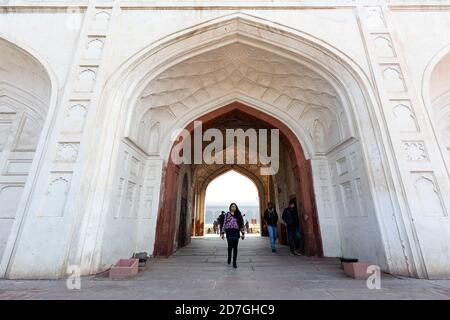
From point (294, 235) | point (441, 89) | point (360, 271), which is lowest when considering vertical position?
point (360, 271)

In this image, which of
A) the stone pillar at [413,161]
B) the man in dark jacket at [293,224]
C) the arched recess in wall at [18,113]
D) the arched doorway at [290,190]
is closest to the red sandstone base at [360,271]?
the stone pillar at [413,161]

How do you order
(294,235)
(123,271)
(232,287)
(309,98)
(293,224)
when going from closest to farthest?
(232,287)
(123,271)
(309,98)
(293,224)
(294,235)

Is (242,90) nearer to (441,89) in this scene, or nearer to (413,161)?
(413,161)

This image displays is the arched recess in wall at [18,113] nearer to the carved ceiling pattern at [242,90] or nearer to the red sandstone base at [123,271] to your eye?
the carved ceiling pattern at [242,90]

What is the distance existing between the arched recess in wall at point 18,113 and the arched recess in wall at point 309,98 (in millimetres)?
1340

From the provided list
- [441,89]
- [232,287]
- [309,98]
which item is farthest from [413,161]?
[232,287]

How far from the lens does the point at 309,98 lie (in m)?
5.87

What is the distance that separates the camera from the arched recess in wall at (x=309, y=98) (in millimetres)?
3869

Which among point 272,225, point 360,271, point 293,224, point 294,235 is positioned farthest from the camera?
point 272,225

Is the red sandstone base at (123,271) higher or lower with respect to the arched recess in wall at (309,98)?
lower

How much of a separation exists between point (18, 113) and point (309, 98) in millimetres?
7233
